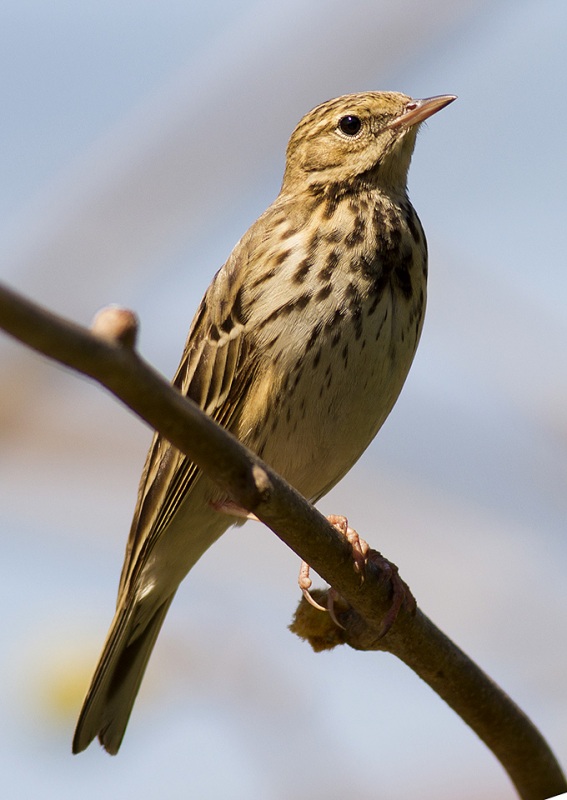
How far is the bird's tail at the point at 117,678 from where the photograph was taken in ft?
16.2

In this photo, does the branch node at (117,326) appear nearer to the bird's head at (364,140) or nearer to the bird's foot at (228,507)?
the bird's foot at (228,507)

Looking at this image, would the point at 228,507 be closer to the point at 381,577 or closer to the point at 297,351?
the point at 297,351

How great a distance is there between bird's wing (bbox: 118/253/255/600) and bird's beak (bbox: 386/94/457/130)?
1058 mm

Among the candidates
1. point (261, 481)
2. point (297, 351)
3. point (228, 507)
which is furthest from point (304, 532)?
point (228, 507)

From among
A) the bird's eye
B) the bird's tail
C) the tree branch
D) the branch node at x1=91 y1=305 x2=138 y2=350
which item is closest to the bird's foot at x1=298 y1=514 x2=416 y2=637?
the tree branch

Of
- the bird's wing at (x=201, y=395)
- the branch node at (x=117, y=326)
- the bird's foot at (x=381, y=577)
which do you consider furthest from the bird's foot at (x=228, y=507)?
the branch node at (x=117, y=326)

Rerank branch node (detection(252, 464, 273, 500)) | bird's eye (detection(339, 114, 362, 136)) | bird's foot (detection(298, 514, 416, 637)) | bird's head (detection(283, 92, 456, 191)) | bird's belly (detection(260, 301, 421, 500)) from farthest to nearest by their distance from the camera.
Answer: bird's eye (detection(339, 114, 362, 136)) < bird's head (detection(283, 92, 456, 191)) < bird's belly (detection(260, 301, 421, 500)) < bird's foot (detection(298, 514, 416, 637)) < branch node (detection(252, 464, 273, 500))

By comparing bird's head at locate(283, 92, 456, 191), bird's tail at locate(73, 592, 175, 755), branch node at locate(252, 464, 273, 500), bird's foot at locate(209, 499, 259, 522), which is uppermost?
bird's head at locate(283, 92, 456, 191)

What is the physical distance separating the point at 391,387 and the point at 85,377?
2822 millimetres

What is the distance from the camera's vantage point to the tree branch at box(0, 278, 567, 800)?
2.09 m

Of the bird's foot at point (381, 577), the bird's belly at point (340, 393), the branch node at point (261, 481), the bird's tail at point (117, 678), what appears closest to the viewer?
the branch node at point (261, 481)

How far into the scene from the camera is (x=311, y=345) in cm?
456

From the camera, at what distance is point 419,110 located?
5375mm

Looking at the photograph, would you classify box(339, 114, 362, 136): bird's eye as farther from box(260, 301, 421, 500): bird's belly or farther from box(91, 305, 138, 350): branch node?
box(91, 305, 138, 350): branch node
